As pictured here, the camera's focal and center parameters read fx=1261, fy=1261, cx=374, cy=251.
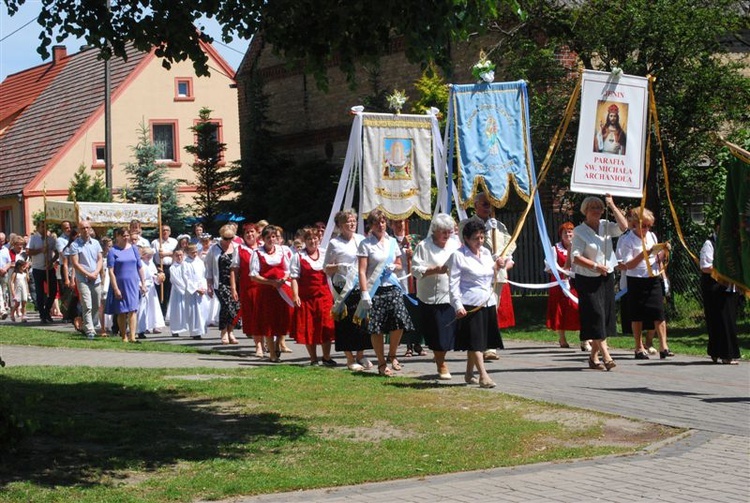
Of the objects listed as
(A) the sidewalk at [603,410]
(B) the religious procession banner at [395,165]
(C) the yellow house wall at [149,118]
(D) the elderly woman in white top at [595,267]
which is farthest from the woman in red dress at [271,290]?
(C) the yellow house wall at [149,118]

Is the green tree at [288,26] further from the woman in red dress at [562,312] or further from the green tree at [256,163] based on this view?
the green tree at [256,163]

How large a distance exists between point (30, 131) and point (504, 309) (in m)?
39.8

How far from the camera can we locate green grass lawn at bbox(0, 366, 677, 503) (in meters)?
8.33

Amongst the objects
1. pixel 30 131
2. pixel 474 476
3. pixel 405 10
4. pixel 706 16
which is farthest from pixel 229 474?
pixel 30 131

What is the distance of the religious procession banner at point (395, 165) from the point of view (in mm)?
16656

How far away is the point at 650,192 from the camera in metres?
22.5

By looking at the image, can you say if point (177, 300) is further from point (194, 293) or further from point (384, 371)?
point (384, 371)

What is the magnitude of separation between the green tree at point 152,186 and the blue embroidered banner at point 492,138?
26.9 m

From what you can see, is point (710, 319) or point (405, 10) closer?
point (405, 10)

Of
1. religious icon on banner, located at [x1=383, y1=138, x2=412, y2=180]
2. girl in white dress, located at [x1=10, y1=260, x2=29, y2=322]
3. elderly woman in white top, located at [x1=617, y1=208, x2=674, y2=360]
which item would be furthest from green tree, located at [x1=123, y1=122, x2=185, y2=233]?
elderly woman in white top, located at [x1=617, y1=208, x2=674, y2=360]

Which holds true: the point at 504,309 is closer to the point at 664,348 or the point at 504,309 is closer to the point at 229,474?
the point at 664,348

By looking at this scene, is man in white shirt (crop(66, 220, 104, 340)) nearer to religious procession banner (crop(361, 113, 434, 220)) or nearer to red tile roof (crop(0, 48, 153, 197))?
religious procession banner (crop(361, 113, 434, 220))

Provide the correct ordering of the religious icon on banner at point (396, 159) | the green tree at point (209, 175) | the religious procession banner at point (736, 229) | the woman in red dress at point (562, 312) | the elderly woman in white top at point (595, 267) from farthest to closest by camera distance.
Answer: the green tree at point (209, 175) < the woman in red dress at point (562, 312) < the religious icon on banner at point (396, 159) < the elderly woman in white top at point (595, 267) < the religious procession banner at point (736, 229)

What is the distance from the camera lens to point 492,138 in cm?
1664
